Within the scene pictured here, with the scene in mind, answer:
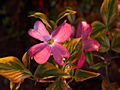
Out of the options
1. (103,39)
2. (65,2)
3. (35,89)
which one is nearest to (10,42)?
(65,2)

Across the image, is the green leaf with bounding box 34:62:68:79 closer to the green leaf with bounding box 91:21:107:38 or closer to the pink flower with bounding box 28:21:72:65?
the pink flower with bounding box 28:21:72:65

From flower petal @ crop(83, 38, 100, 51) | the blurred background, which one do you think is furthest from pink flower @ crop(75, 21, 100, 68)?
the blurred background

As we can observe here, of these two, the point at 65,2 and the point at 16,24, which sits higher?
the point at 65,2

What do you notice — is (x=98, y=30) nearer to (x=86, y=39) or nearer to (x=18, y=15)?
(x=86, y=39)

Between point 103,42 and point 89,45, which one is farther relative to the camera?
point 103,42

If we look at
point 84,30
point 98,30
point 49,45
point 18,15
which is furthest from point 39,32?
point 18,15

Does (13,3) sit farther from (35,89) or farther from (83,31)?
(83,31)

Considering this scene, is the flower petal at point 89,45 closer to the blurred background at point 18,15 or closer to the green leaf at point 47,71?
the green leaf at point 47,71
